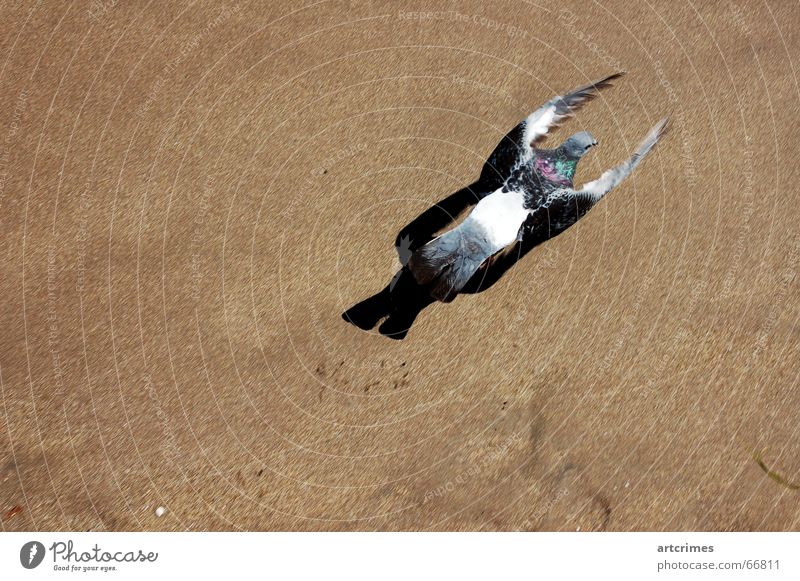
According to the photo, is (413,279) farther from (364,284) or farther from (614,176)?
(614,176)

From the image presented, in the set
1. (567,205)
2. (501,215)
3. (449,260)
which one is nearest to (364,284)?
(449,260)

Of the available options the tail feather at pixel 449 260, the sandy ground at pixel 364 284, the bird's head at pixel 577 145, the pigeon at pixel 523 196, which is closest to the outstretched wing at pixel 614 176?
the pigeon at pixel 523 196

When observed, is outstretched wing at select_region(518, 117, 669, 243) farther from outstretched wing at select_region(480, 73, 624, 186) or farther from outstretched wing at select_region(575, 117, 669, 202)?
outstretched wing at select_region(480, 73, 624, 186)

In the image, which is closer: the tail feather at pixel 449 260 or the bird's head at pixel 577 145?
the tail feather at pixel 449 260

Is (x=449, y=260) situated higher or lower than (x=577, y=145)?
lower
